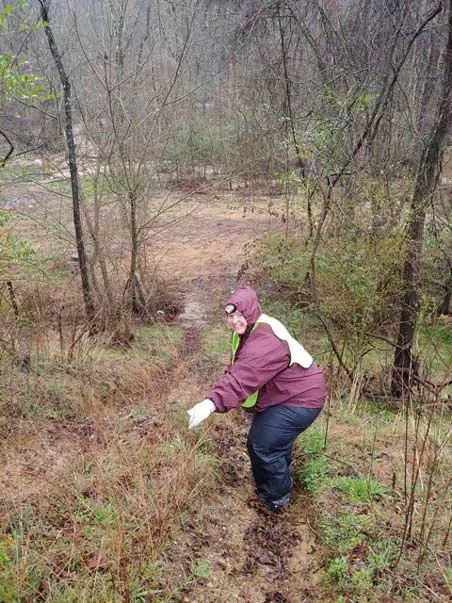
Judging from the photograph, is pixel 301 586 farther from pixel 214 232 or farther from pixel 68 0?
pixel 214 232

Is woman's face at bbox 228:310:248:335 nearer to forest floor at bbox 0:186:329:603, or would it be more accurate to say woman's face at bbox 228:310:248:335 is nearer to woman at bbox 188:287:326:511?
woman at bbox 188:287:326:511

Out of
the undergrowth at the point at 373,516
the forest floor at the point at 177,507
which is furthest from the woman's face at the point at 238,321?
the undergrowth at the point at 373,516

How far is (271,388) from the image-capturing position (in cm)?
348

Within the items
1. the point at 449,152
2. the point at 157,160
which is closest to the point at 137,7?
the point at 157,160

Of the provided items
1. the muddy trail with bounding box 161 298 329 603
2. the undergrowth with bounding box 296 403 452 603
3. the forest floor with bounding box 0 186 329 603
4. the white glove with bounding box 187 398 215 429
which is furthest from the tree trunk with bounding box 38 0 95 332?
the white glove with bounding box 187 398 215 429

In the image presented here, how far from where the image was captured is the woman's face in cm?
341

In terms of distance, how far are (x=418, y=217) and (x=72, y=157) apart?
14.2ft

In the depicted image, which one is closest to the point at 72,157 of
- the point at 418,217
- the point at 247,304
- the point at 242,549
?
the point at 247,304

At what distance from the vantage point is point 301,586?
2.99 meters

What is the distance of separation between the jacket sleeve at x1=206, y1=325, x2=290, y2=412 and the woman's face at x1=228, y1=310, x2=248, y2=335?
0.29ft

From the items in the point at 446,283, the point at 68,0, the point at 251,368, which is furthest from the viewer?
the point at 446,283

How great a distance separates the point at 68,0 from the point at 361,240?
541 cm

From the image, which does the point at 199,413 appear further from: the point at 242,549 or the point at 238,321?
the point at 242,549

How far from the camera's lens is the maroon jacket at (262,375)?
314 cm
